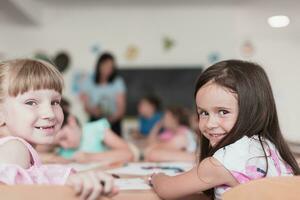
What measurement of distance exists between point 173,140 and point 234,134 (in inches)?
69.6

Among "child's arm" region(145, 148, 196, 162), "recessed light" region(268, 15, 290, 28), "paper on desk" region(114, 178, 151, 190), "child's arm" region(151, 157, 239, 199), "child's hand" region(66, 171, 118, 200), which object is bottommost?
"child's arm" region(145, 148, 196, 162)

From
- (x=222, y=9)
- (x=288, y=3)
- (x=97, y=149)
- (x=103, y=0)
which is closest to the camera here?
(x=97, y=149)

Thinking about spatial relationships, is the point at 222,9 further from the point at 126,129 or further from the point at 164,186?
the point at 164,186

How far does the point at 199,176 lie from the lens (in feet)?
2.90

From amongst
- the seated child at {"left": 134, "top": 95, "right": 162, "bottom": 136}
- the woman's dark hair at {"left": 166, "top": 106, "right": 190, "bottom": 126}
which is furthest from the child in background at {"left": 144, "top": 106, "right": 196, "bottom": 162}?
the seated child at {"left": 134, "top": 95, "right": 162, "bottom": 136}

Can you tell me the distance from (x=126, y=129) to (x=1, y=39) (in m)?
1.81

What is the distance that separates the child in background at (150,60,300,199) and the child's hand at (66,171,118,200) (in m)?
0.30

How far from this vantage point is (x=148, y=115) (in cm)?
491

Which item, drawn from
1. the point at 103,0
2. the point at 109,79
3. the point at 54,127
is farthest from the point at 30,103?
the point at 103,0

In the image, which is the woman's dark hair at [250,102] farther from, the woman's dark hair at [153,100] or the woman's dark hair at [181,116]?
the woman's dark hair at [153,100]

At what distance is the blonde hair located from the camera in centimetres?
85

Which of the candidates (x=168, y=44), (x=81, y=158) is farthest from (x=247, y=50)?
(x=81, y=158)

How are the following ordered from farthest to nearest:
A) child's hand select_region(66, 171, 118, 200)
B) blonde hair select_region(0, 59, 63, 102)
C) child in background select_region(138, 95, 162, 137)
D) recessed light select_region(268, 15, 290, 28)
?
child in background select_region(138, 95, 162, 137) → recessed light select_region(268, 15, 290, 28) → blonde hair select_region(0, 59, 63, 102) → child's hand select_region(66, 171, 118, 200)

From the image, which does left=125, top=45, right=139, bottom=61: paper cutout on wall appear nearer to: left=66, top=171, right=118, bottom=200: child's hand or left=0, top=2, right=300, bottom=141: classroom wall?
left=0, top=2, right=300, bottom=141: classroom wall
